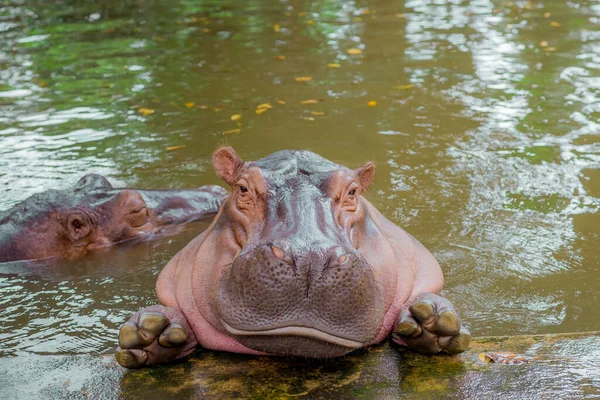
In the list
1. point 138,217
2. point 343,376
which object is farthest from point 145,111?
point 343,376

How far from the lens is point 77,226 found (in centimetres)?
592

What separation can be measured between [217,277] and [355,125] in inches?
185

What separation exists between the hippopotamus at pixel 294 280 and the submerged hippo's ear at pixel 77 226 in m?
2.08

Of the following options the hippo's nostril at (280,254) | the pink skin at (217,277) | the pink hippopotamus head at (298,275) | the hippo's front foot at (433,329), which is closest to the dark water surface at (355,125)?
the pink skin at (217,277)

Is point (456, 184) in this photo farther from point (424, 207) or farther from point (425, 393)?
point (425, 393)

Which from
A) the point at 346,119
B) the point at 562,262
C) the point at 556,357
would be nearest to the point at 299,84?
the point at 346,119

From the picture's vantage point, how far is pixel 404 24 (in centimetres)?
1262

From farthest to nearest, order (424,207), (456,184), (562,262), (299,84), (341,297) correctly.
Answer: (299,84), (456,184), (424,207), (562,262), (341,297)

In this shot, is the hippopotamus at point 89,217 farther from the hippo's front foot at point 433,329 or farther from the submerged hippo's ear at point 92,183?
the hippo's front foot at point 433,329

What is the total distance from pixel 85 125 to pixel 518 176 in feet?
14.6

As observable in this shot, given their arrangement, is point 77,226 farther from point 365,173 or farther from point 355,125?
point 355,125

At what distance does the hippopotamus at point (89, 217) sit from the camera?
5.81 metres

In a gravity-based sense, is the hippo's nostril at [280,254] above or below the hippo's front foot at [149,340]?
above

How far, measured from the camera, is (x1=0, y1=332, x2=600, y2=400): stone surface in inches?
123
